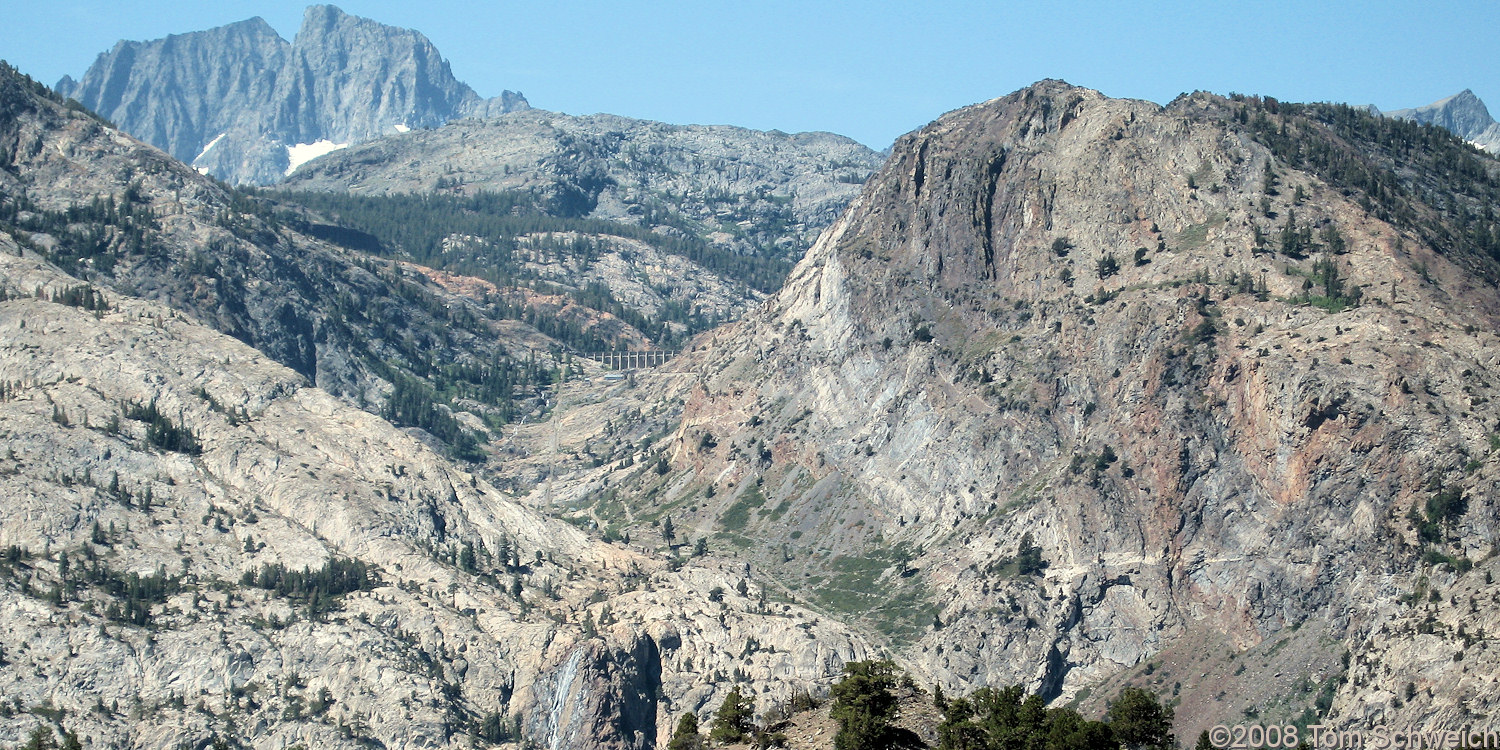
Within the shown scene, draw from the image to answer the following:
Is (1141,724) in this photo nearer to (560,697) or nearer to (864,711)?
(864,711)

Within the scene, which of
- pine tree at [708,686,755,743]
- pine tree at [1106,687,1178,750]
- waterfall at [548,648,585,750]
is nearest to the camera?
pine tree at [708,686,755,743]

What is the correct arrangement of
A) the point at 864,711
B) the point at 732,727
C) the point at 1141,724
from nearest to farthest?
the point at 864,711, the point at 732,727, the point at 1141,724

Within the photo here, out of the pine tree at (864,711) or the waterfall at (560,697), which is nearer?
the pine tree at (864,711)

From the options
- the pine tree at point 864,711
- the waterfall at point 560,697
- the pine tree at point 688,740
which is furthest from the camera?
the waterfall at point 560,697

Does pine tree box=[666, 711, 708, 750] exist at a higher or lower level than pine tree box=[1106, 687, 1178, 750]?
lower

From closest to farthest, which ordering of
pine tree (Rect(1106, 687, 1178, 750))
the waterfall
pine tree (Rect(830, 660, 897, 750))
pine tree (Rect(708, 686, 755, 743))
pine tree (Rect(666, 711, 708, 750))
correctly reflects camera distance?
Answer: pine tree (Rect(830, 660, 897, 750)), pine tree (Rect(708, 686, 755, 743)), pine tree (Rect(666, 711, 708, 750)), pine tree (Rect(1106, 687, 1178, 750)), the waterfall

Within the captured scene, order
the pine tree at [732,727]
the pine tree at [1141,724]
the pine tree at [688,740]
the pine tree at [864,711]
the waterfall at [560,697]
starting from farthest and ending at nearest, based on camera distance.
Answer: the waterfall at [560,697], the pine tree at [1141,724], the pine tree at [688,740], the pine tree at [732,727], the pine tree at [864,711]

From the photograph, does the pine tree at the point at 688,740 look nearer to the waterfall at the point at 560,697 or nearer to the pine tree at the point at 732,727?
the pine tree at the point at 732,727

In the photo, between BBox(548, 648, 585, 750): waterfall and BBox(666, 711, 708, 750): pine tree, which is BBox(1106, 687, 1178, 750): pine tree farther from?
BBox(548, 648, 585, 750): waterfall

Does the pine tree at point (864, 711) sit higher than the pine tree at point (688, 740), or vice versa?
the pine tree at point (864, 711)

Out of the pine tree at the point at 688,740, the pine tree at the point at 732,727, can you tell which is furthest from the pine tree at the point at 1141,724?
the pine tree at the point at 688,740

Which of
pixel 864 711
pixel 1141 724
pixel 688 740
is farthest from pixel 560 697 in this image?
pixel 864 711

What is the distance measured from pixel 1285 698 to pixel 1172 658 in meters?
19.2

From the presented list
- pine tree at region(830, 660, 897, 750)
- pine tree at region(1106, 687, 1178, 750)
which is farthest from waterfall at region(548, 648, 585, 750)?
pine tree at region(830, 660, 897, 750)
